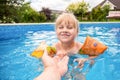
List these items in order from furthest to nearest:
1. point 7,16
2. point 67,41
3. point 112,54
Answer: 1. point 7,16
2. point 112,54
3. point 67,41

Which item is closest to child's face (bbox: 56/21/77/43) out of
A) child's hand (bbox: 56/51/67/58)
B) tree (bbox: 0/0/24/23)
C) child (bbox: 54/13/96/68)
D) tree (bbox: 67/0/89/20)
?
child (bbox: 54/13/96/68)

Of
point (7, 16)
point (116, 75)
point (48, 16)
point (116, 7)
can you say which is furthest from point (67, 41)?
point (116, 7)

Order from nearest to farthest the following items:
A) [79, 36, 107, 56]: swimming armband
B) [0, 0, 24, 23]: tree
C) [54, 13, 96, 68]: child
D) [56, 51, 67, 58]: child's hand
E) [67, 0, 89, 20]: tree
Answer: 1. [54, 13, 96, 68]: child
2. [56, 51, 67, 58]: child's hand
3. [79, 36, 107, 56]: swimming armband
4. [0, 0, 24, 23]: tree
5. [67, 0, 89, 20]: tree

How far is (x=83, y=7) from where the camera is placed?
150 feet

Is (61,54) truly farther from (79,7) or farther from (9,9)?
(79,7)

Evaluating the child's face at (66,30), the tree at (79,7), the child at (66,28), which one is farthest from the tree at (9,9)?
the tree at (79,7)

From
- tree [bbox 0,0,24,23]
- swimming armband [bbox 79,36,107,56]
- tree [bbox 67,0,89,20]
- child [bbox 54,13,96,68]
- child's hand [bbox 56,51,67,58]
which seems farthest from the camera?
tree [bbox 67,0,89,20]

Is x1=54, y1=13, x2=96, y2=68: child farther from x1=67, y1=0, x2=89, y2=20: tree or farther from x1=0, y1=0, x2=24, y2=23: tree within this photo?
x1=67, y1=0, x2=89, y2=20: tree

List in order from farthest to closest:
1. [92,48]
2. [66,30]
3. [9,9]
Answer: [9,9] → [92,48] → [66,30]

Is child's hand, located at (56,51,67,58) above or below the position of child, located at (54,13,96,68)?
below

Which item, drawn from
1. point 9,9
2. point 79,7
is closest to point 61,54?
point 9,9

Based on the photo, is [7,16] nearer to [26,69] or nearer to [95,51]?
[26,69]

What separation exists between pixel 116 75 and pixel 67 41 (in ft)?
5.42

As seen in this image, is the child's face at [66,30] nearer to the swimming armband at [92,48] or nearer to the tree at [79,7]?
the swimming armband at [92,48]
